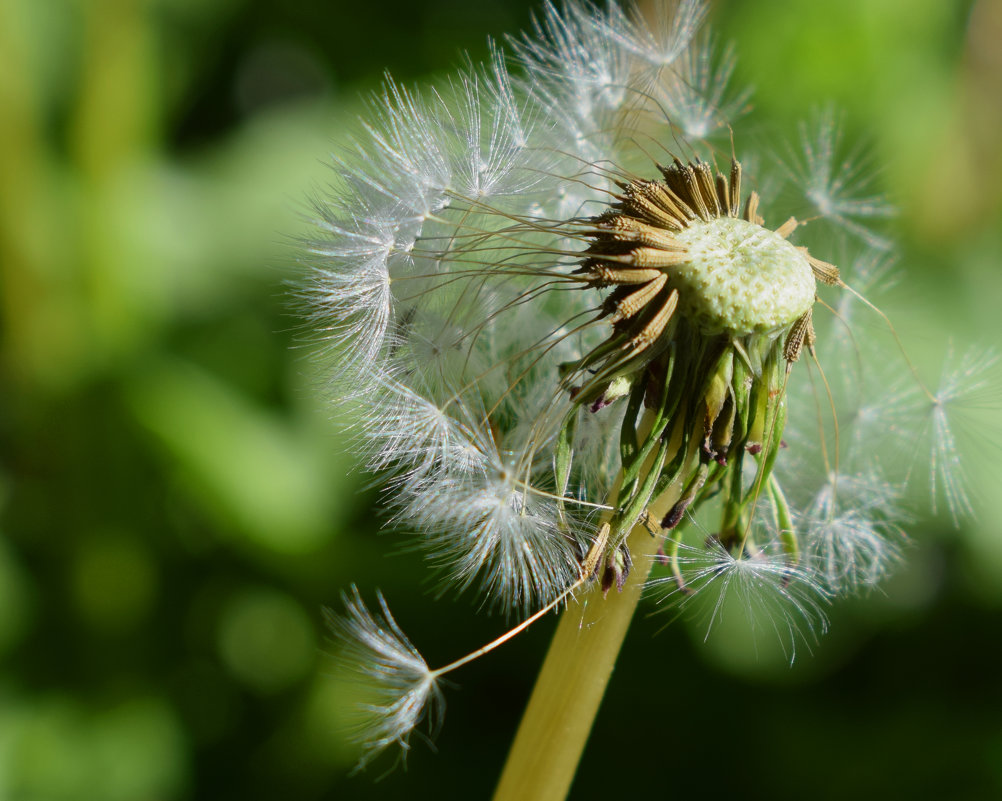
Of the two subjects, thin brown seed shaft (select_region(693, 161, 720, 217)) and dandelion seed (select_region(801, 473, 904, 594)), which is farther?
dandelion seed (select_region(801, 473, 904, 594))

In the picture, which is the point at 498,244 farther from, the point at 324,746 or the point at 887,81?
the point at 887,81

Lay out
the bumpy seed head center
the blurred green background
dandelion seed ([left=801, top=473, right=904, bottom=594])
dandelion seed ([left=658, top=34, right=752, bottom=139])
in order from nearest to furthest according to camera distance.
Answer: the bumpy seed head center
dandelion seed ([left=801, top=473, right=904, bottom=594])
dandelion seed ([left=658, top=34, right=752, bottom=139])
the blurred green background

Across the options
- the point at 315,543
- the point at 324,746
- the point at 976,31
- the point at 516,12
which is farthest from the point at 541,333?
the point at 976,31


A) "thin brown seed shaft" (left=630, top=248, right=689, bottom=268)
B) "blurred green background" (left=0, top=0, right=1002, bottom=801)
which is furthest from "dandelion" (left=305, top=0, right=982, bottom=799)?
"blurred green background" (left=0, top=0, right=1002, bottom=801)

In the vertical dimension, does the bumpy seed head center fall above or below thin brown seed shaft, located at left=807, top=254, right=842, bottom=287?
below

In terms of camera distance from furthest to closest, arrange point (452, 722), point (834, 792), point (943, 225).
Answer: point (943, 225) → point (452, 722) → point (834, 792)

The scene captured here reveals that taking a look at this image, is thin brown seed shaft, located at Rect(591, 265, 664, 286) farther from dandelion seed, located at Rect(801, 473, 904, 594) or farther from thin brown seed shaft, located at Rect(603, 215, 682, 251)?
dandelion seed, located at Rect(801, 473, 904, 594)

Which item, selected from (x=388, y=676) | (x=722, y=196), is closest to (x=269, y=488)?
(x=388, y=676)
